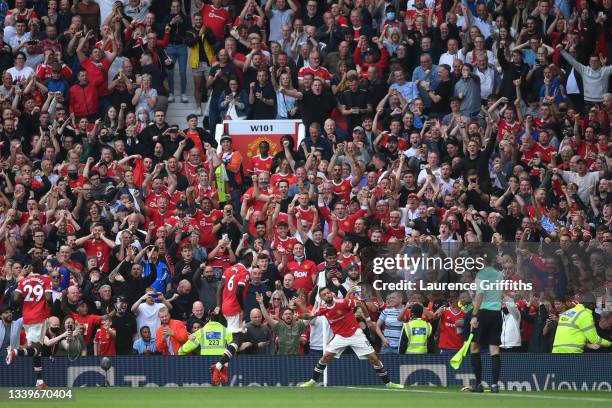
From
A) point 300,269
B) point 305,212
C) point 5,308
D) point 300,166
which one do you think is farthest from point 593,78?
point 5,308

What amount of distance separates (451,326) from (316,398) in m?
3.83

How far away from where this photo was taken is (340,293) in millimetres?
21812

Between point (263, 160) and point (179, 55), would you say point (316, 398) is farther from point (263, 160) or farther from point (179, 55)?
point (179, 55)

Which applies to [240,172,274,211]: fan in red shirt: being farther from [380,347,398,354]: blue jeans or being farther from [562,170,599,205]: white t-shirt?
[562,170,599,205]: white t-shirt

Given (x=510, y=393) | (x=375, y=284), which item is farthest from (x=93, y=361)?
(x=510, y=393)

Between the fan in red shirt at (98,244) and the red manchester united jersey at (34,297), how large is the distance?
2.20 metres

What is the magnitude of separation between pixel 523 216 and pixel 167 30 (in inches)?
323

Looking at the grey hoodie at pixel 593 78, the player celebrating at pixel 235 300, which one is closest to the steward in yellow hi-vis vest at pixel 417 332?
the player celebrating at pixel 235 300

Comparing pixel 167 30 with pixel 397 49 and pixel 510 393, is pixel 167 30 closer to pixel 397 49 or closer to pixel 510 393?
pixel 397 49

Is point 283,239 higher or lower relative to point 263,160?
lower

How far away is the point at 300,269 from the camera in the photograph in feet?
75.8

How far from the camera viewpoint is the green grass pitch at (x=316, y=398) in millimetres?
17516

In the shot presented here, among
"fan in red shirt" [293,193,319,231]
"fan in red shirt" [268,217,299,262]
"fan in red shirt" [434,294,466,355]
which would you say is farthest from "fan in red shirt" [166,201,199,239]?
"fan in red shirt" [434,294,466,355]

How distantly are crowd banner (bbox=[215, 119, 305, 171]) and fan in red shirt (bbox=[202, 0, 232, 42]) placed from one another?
99.9 inches
